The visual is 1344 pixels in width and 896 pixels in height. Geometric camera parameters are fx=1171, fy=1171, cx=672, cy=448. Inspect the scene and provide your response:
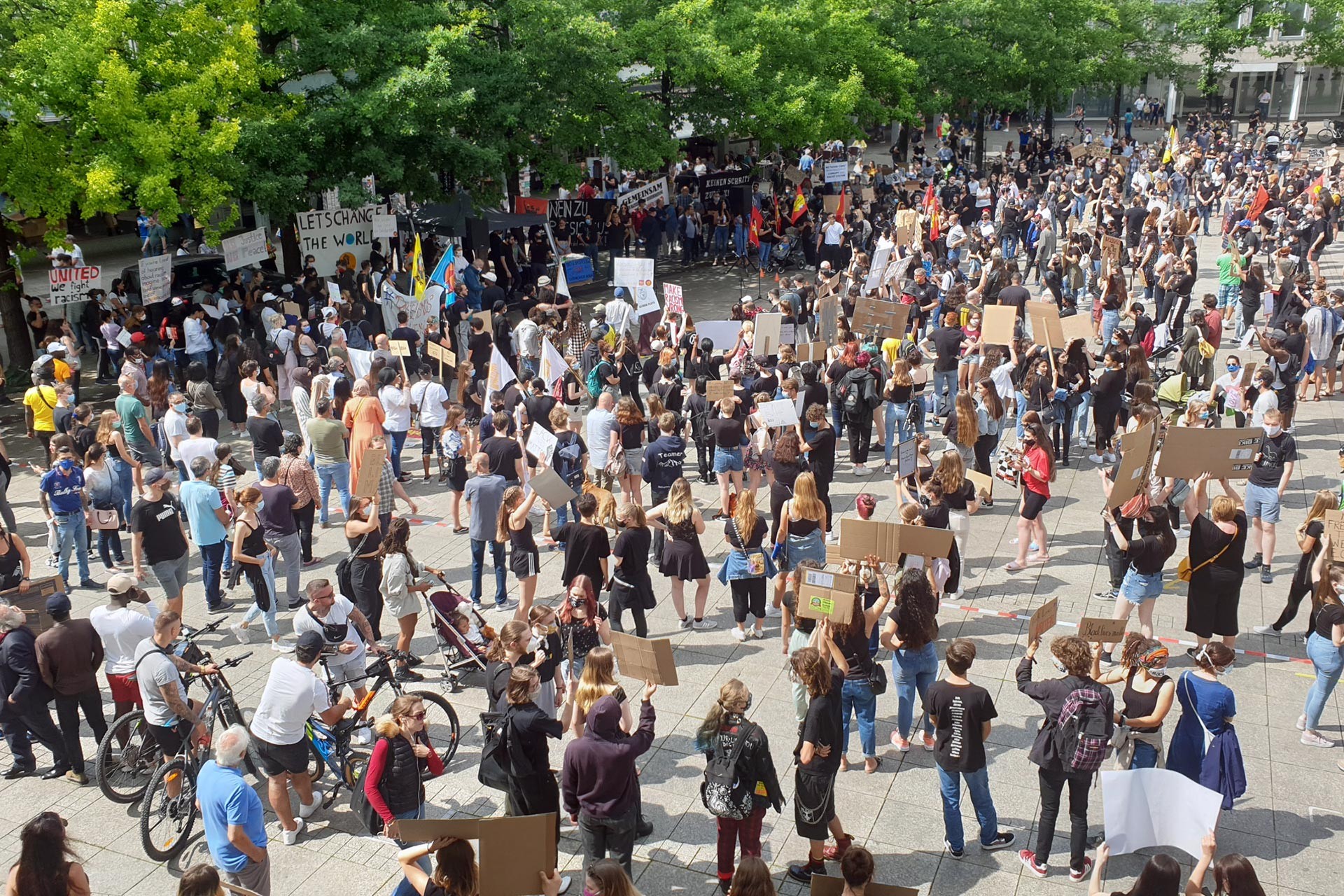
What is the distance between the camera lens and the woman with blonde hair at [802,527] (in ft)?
32.3

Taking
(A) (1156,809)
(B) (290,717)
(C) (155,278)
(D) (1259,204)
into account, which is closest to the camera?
(A) (1156,809)

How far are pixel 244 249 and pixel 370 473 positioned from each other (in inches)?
446

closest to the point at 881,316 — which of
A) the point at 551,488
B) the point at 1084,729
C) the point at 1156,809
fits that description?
the point at 551,488

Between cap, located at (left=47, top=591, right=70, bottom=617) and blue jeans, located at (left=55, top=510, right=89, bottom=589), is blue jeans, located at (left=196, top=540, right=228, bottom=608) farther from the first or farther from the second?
cap, located at (left=47, top=591, right=70, bottom=617)

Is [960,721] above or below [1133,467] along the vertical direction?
below

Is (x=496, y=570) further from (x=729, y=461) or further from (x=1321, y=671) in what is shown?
(x=1321, y=671)

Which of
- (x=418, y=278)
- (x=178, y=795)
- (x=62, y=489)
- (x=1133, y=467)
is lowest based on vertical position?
(x=178, y=795)

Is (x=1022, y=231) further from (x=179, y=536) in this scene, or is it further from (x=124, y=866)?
(x=124, y=866)

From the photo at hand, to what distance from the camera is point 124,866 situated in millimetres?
7754

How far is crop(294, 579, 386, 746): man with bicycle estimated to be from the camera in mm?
8359

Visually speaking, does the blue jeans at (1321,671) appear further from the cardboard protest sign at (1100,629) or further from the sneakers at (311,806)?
the sneakers at (311,806)

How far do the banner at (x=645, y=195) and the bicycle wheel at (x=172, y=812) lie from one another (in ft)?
67.1

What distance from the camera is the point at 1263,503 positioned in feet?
37.1

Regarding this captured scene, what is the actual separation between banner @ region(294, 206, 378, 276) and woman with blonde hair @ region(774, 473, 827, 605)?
48.1 feet
